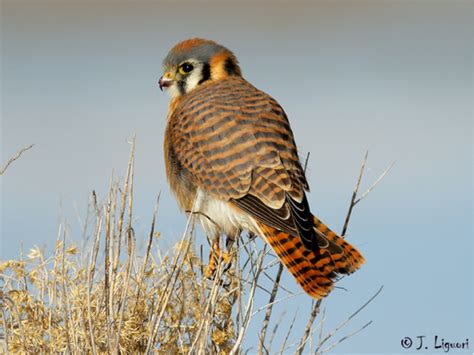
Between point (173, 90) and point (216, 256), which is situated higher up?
point (173, 90)

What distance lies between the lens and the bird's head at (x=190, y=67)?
364 centimetres

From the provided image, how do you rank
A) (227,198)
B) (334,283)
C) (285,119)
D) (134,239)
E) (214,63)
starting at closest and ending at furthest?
(134,239)
(334,283)
(227,198)
(285,119)
(214,63)

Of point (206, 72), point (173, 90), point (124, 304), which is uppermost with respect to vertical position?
point (206, 72)

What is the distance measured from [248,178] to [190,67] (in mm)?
906

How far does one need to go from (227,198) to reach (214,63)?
3.09 ft

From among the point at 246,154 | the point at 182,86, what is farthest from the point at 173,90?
the point at 246,154

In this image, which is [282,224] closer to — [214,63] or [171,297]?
[171,297]

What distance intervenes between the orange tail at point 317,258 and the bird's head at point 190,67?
1030 millimetres

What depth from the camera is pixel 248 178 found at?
9.73 feet

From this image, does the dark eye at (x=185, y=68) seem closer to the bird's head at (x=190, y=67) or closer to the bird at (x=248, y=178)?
the bird's head at (x=190, y=67)

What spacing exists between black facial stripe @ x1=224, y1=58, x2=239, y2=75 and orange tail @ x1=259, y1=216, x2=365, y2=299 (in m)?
1.10

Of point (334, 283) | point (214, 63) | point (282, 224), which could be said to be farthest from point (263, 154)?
point (214, 63)

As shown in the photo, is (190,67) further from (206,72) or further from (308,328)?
(308,328)

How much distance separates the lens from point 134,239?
245 centimetres
